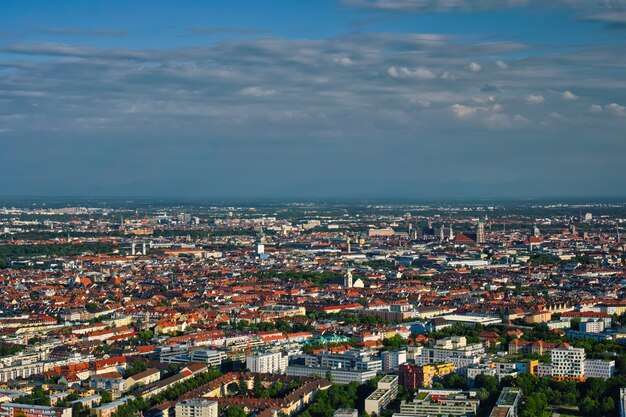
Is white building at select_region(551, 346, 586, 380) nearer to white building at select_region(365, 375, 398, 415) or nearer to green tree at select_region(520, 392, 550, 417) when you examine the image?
green tree at select_region(520, 392, 550, 417)

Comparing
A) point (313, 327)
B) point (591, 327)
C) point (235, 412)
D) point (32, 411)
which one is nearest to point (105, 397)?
point (32, 411)

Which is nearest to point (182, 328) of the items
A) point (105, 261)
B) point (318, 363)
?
point (318, 363)

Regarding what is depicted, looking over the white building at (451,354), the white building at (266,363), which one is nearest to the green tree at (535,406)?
the white building at (451,354)

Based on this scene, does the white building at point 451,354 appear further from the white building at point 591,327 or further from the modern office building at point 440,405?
the white building at point 591,327

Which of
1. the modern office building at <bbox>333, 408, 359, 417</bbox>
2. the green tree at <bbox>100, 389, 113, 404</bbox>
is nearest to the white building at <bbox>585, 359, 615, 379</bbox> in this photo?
the modern office building at <bbox>333, 408, 359, 417</bbox>

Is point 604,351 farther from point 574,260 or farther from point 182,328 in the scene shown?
point 574,260

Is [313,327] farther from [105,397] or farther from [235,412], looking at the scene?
[235,412]
